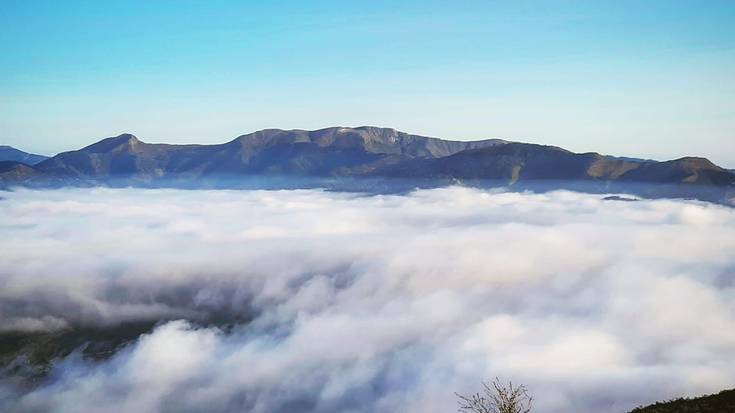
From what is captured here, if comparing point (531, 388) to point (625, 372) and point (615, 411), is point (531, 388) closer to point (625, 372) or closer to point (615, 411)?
point (625, 372)

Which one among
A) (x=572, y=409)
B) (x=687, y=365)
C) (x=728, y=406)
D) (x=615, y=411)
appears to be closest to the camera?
(x=728, y=406)

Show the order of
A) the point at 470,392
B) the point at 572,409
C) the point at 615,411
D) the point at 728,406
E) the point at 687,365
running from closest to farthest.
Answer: the point at 728,406 < the point at 615,411 < the point at 572,409 < the point at 687,365 < the point at 470,392

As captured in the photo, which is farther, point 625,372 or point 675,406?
point 625,372

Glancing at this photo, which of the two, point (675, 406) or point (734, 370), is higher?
point (675, 406)

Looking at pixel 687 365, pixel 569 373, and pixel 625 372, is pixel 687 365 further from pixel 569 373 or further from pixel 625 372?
pixel 569 373

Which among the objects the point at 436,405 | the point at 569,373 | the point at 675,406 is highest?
the point at 675,406

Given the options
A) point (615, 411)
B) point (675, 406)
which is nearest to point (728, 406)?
point (675, 406)
